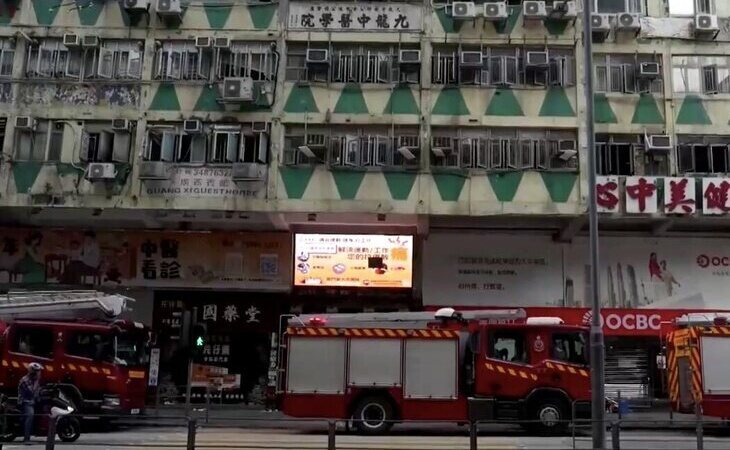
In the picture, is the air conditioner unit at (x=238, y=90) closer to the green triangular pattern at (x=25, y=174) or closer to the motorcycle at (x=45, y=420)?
the green triangular pattern at (x=25, y=174)

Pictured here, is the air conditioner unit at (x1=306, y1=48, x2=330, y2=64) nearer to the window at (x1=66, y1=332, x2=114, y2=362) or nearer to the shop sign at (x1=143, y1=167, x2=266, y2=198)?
the shop sign at (x1=143, y1=167, x2=266, y2=198)

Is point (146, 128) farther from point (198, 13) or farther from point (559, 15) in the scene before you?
point (559, 15)

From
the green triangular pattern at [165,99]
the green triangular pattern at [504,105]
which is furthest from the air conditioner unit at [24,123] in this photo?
the green triangular pattern at [504,105]

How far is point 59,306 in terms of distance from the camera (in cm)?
1764

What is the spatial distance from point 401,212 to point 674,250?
834 centimetres

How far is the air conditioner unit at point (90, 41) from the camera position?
23.7 m

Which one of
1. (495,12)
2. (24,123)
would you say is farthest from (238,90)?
(495,12)

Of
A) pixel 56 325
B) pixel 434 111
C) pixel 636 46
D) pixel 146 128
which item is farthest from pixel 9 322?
pixel 636 46

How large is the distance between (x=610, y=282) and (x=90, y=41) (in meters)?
17.0

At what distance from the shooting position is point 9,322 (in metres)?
17.2

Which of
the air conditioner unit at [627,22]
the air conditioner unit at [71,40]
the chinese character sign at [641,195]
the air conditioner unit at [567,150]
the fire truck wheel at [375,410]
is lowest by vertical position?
the fire truck wheel at [375,410]

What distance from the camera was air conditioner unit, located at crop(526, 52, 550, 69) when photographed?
23.2 metres

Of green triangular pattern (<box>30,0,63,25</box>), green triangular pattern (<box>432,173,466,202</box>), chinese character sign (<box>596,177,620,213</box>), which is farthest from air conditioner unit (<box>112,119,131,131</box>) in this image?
chinese character sign (<box>596,177,620,213</box>)

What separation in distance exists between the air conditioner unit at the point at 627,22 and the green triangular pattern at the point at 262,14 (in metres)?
10.2
